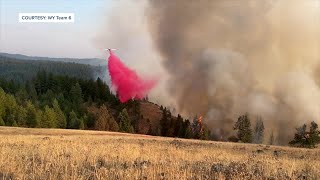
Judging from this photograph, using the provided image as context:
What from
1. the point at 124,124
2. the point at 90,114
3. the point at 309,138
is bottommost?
the point at 309,138

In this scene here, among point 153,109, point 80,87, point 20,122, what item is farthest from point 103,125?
point 153,109

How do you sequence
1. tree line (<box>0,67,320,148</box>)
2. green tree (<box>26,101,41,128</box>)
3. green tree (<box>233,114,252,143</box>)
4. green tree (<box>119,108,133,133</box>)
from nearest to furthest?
green tree (<box>233,114,252,143</box>)
green tree (<box>26,101,41,128</box>)
tree line (<box>0,67,320,148</box>)
green tree (<box>119,108,133,133</box>)

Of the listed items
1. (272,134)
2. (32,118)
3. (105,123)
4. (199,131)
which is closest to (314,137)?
(199,131)

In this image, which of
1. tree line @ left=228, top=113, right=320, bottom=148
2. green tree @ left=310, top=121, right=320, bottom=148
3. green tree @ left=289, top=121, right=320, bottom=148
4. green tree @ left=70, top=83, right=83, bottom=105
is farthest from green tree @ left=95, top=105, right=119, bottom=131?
green tree @ left=310, top=121, right=320, bottom=148

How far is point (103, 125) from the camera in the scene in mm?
108375

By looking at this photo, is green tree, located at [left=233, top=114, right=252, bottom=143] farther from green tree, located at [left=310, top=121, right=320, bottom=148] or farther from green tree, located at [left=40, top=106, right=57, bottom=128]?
green tree, located at [left=40, top=106, right=57, bottom=128]

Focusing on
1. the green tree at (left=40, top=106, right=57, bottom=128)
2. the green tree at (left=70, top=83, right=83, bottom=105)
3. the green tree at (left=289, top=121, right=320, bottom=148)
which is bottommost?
the green tree at (left=289, top=121, right=320, bottom=148)

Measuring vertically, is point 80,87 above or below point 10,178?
above

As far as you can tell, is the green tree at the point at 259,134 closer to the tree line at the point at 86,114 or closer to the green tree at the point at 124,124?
the tree line at the point at 86,114

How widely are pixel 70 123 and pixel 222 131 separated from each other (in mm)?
73512

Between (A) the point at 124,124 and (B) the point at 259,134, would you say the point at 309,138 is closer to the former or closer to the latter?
(A) the point at 124,124

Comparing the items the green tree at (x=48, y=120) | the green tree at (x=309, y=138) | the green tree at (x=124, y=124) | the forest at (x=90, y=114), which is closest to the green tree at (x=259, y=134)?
the forest at (x=90, y=114)

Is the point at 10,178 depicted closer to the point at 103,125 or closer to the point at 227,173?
the point at 227,173

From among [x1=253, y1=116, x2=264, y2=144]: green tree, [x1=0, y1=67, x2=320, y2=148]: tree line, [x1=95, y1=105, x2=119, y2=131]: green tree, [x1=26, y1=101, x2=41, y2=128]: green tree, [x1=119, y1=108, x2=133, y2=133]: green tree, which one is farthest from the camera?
[x1=253, y1=116, x2=264, y2=144]: green tree
